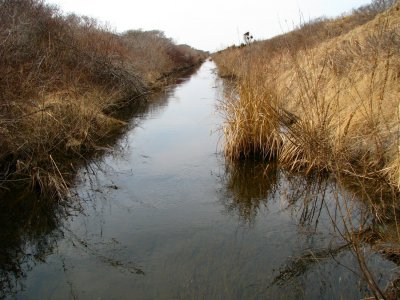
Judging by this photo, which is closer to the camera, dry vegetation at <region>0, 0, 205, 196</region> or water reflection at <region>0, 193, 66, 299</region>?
water reflection at <region>0, 193, 66, 299</region>

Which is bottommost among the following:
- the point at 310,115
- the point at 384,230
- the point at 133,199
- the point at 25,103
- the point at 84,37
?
the point at 384,230

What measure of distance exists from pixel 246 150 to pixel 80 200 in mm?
3073

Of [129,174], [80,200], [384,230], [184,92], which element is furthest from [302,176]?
[184,92]

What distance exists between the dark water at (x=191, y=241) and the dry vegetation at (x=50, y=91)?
0.82 metres

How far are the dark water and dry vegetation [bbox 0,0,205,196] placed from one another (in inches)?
32.4

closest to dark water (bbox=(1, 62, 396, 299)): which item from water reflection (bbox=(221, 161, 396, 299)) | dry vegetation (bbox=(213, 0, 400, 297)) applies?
water reflection (bbox=(221, 161, 396, 299))

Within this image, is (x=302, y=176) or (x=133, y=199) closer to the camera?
(x=133, y=199)

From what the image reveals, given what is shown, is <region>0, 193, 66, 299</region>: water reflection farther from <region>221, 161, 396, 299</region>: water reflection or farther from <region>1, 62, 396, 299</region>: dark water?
<region>221, 161, 396, 299</region>: water reflection

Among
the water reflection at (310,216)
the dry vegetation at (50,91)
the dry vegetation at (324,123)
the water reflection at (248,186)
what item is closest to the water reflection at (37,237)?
the dry vegetation at (50,91)

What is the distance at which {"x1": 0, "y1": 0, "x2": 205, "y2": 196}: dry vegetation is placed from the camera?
638 cm

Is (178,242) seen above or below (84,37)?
below

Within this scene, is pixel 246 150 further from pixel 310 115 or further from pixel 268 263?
pixel 268 263

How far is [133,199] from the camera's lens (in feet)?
19.6

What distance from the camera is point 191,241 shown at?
467 cm
